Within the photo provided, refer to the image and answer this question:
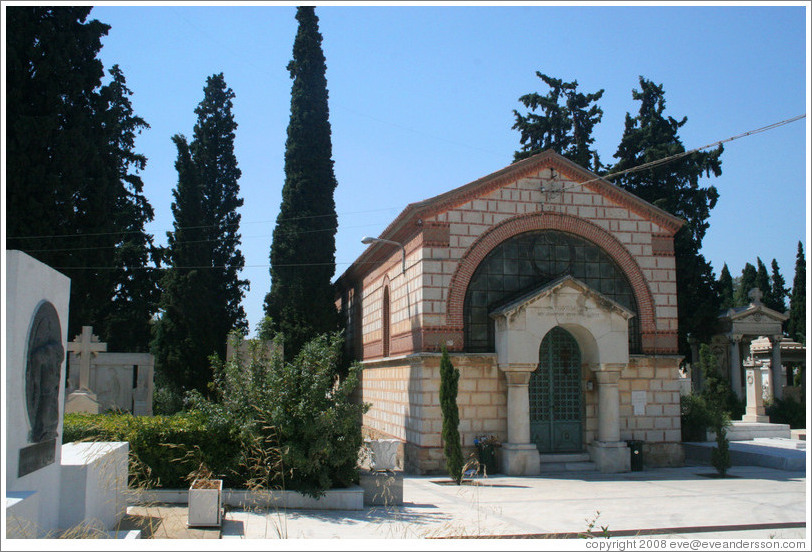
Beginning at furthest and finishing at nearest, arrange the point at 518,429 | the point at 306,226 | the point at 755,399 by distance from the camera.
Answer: the point at 755,399 < the point at 306,226 < the point at 518,429

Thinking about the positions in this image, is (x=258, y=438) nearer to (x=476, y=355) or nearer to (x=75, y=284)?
(x=476, y=355)

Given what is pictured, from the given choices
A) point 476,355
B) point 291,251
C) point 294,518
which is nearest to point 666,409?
point 476,355

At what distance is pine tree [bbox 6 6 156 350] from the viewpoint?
62.8 ft

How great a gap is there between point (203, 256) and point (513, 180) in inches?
621

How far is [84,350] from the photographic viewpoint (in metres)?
23.3

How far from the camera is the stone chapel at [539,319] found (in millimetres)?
18516

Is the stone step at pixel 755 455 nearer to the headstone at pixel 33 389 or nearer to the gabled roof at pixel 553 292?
the gabled roof at pixel 553 292

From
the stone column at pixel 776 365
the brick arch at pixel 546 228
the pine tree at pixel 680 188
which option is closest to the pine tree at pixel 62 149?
the brick arch at pixel 546 228

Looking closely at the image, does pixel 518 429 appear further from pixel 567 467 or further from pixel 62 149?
pixel 62 149

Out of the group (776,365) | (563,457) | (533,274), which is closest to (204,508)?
Answer: (563,457)

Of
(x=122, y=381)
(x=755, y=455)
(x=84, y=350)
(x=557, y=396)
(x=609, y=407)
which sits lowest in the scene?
(x=755, y=455)

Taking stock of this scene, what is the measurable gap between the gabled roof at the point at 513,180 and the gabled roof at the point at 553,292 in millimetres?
3082

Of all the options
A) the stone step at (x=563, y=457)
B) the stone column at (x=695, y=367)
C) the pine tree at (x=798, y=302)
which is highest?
the pine tree at (x=798, y=302)

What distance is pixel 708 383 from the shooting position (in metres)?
26.2
